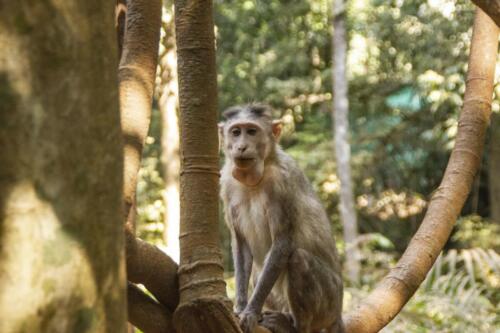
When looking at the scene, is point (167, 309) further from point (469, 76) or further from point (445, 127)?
point (445, 127)

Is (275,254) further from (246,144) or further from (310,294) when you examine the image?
(246,144)

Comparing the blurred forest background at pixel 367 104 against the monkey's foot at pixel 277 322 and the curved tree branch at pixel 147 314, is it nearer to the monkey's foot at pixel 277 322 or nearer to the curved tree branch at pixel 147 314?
the monkey's foot at pixel 277 322

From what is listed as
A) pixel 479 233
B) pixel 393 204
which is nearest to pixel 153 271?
pixel 479 233

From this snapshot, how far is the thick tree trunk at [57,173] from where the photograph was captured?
1.25 metres

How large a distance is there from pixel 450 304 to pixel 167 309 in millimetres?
6564

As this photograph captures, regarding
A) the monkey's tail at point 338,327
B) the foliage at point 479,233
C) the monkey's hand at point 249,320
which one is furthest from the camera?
the foliage at point 479,233

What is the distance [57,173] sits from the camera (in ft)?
4.24

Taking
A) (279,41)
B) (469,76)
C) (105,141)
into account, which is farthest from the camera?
(279,41)

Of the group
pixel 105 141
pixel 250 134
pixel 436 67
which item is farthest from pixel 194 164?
pixel 436 67

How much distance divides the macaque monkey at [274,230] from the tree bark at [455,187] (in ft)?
0.92

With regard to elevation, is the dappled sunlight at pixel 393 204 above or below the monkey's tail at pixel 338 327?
above

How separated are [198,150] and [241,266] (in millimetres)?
2139

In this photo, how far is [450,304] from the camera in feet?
28.3

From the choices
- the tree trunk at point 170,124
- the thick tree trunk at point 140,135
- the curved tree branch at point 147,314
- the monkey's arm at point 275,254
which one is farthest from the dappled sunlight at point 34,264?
the tree trunk at point 170,124
